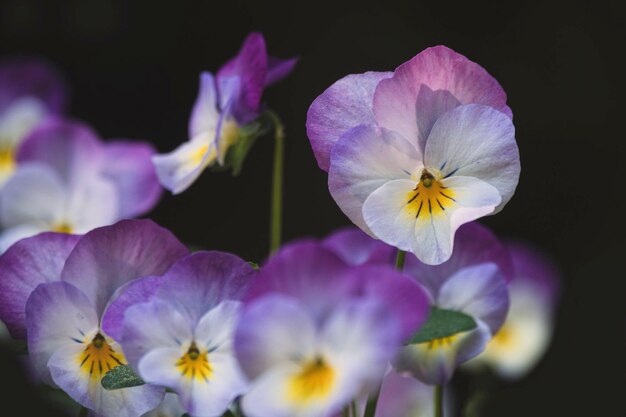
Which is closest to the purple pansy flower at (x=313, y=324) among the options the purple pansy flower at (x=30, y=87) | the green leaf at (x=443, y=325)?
the green leaf at (x=443, y=325)

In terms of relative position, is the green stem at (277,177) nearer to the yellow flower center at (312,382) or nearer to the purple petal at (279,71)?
the purple petal at (279,71)

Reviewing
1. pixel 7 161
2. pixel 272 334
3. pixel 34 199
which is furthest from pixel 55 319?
pixel 7 161

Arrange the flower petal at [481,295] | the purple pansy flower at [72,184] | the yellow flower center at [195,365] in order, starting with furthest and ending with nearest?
the purple pansy flower at [72,184], the flower petal at [481,295], the yellow flower center at [195,365]

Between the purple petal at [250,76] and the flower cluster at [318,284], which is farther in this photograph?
the purple petal at [250,76]

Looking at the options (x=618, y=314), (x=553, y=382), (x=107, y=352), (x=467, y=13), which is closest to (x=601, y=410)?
(x=553, y=382)

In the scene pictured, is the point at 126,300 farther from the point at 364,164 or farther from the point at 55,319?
the point at 364,164

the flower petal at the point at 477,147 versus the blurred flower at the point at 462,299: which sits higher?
the flower petal at the point at 477,147

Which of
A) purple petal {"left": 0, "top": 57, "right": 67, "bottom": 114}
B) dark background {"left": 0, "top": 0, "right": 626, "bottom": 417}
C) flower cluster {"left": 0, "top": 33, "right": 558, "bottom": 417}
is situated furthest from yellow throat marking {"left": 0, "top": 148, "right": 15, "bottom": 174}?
dark background {"left": 0, "top": 0, "right": 626, "bottom": 417}
